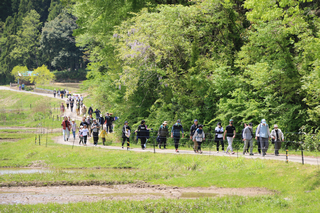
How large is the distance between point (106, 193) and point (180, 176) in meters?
4.31

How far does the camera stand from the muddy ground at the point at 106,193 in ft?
49.2

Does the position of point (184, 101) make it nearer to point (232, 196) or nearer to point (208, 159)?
point (208, 159)

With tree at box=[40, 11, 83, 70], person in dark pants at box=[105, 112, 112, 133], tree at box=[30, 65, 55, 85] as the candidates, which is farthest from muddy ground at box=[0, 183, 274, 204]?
tree at box=[40, 11, 83, 70]

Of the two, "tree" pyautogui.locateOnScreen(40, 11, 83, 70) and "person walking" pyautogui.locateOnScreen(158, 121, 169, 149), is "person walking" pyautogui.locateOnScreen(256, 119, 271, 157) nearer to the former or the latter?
"person walking" pyautogui.locateOnScreen(158, 121, 169, 149)

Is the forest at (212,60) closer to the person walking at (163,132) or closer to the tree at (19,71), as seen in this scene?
the person walking at (163,132)

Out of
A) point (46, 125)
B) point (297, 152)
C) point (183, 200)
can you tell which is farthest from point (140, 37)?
point (46, 125)

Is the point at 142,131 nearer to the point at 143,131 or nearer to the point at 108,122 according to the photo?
the point at 143,131

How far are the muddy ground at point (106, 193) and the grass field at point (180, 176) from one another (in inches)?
26.3

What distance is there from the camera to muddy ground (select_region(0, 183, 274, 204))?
15008 mm

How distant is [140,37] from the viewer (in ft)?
89.5

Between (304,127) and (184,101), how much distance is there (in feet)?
30.0

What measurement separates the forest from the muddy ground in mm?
7677

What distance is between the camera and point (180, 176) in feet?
61.3

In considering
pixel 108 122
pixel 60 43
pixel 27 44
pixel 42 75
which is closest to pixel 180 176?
pixel 108 122
